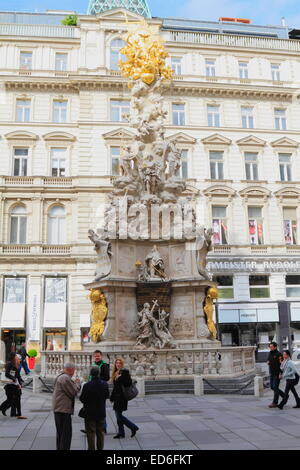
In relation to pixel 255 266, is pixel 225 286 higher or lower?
lower

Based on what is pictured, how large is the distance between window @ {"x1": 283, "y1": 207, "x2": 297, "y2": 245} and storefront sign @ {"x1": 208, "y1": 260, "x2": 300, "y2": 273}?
176 centimetres

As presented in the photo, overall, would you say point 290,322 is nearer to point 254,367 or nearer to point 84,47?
point 254,367

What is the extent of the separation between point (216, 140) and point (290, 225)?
8277 millimetres

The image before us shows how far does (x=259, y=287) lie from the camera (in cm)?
3406

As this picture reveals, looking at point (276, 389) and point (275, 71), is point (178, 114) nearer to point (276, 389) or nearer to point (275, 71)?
point (275, 71)

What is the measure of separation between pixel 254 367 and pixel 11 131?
82.2 feet

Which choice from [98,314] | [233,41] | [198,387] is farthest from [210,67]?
[198,387]

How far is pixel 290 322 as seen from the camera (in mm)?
33375

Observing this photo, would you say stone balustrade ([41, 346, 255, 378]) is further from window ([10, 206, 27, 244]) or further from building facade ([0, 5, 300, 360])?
window ([10, 206, 27, 244])

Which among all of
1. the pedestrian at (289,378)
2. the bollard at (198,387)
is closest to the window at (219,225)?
the bollard at (198,387)

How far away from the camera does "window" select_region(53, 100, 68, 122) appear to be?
35750 mm

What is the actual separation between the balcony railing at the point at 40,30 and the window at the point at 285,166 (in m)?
18.3

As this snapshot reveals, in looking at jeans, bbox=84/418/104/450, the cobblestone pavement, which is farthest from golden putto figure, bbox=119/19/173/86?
jeans, bbox=84/418/104/450
